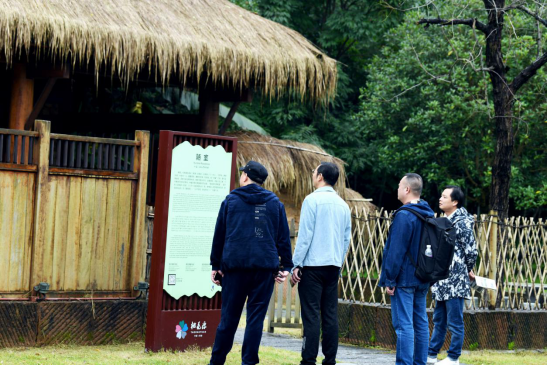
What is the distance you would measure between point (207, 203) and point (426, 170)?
40.8 ft

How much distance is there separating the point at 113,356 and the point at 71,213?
144 centimetres

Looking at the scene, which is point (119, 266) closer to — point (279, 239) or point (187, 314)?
point (187, 314)

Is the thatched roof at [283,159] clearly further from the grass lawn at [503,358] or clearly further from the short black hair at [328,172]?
the short black hair at [328,172]

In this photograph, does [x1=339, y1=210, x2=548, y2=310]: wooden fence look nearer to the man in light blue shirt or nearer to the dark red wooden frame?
the dark red wooden frame

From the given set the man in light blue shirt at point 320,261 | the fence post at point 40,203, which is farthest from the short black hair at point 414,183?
the fence post at point 40,203

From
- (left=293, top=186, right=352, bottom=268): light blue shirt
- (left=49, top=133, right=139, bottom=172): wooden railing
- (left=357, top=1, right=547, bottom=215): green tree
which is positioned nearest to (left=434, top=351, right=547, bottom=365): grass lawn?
(left=293, top=186, right=352, bottom=268): light blue shirt

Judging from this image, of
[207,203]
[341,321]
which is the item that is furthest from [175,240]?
[341,321]

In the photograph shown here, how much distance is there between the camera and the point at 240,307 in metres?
6.10

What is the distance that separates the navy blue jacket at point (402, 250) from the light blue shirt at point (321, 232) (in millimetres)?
399

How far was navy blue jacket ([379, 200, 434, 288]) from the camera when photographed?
6.27m

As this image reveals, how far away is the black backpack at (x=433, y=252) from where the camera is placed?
20.7 ft

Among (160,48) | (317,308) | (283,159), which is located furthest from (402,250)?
(283,159)

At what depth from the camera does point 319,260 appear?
20.6 feet

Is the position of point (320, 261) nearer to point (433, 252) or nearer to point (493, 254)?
point (433, 252)
